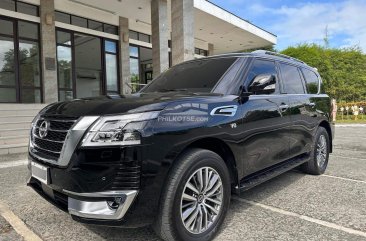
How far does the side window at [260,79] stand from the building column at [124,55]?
519 inches

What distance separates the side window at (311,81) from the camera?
542cm

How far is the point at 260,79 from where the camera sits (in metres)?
3.70

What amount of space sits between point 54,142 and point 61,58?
13.2m

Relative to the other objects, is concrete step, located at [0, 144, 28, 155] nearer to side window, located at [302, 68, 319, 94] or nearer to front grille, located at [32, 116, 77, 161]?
front grille, located at [32, 116, 77, 161]

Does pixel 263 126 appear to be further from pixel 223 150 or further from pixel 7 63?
pixel 7 63

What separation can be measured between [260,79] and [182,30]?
→ 11.0 metres

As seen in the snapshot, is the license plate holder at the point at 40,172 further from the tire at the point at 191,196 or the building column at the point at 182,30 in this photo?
the building column at the point at 182,30

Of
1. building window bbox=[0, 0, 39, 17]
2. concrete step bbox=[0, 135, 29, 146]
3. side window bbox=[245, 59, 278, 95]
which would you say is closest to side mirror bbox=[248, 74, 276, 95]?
side window bbox=[245, 59, 278, 95]

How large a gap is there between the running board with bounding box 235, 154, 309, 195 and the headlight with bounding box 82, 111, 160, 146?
4.57 ft

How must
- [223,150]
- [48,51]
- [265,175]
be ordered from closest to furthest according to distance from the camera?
[223,150], [265,175], [48,51]

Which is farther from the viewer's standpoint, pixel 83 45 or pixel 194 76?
pixel 83 45

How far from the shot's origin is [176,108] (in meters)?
2.75

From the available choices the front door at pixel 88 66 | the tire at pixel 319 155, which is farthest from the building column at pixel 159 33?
the tire at pixel 319 155

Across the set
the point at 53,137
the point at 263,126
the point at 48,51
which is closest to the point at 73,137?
the point at 53,137
